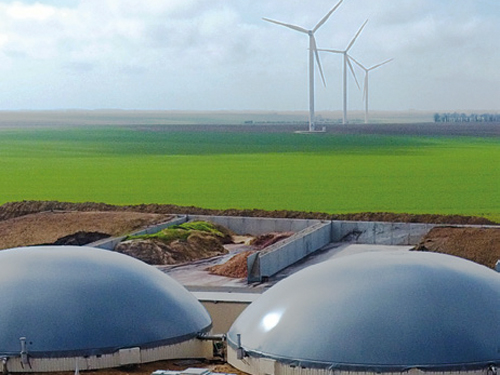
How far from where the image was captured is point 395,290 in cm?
1148

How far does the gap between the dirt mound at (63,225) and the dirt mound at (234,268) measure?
6.06m

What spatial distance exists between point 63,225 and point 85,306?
936 inches

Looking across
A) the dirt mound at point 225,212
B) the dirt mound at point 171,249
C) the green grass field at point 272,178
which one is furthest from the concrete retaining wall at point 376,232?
the green grass field at point 272,178

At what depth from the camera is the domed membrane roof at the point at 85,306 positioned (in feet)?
39.6

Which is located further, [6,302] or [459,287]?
[6,302]

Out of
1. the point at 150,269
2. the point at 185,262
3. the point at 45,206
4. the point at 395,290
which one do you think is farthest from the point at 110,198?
the point at 395,290

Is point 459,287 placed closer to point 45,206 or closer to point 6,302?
point 6,302

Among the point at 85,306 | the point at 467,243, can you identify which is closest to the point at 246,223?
the point at 467,243

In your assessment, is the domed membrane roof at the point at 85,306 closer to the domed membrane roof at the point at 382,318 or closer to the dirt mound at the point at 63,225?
the domed membrane roof at the point at 382,318

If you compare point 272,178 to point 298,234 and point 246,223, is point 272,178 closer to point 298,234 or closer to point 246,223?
point 246,223

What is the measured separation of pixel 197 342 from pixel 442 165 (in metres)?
60.8

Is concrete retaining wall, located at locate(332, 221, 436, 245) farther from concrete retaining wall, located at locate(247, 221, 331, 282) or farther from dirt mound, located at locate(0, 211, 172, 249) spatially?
dirt mound, located at locate(0, 211, 172, 249)

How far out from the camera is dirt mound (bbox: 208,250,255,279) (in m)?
28.0

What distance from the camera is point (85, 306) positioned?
12.4 meters
